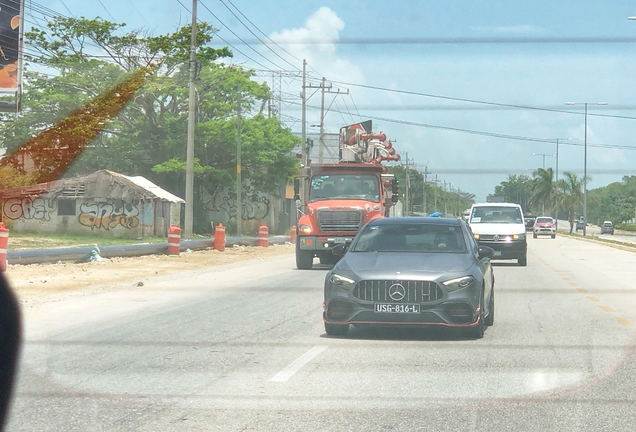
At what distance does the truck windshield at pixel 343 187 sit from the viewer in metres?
25.6

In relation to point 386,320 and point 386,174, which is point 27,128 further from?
point 386,320

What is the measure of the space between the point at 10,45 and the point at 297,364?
29.1 metres

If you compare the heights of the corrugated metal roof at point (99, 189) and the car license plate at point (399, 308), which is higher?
the corrugated metal roof at point (99, 189)

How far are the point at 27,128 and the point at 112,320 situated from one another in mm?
41725

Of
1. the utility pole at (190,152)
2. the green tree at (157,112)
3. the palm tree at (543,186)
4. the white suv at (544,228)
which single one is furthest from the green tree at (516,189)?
the utility pole at (190,152)

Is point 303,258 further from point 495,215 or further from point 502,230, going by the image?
point 495,215

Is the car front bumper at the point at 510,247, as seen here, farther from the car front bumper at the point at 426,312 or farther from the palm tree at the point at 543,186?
the palm tree at the point at 543,186

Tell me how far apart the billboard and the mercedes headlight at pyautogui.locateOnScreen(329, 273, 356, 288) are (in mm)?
26944

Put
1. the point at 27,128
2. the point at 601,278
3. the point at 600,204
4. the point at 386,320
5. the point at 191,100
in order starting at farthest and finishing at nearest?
1. the point at 600,204
2. the point at 27,128
3. the point at 191,100
4. the point at 601,278
5. the point at 386,320

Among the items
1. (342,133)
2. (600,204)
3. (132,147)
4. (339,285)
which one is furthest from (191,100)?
(600,204)

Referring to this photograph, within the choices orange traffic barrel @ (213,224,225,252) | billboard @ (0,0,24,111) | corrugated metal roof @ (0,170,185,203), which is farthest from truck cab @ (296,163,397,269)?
corrugated metal roof @ (0,170,185,203)

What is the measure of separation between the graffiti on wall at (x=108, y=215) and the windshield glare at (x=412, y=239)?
39085 millimetres

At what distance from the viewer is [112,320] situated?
13578mm

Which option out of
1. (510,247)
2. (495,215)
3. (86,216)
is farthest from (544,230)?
(510,247)
